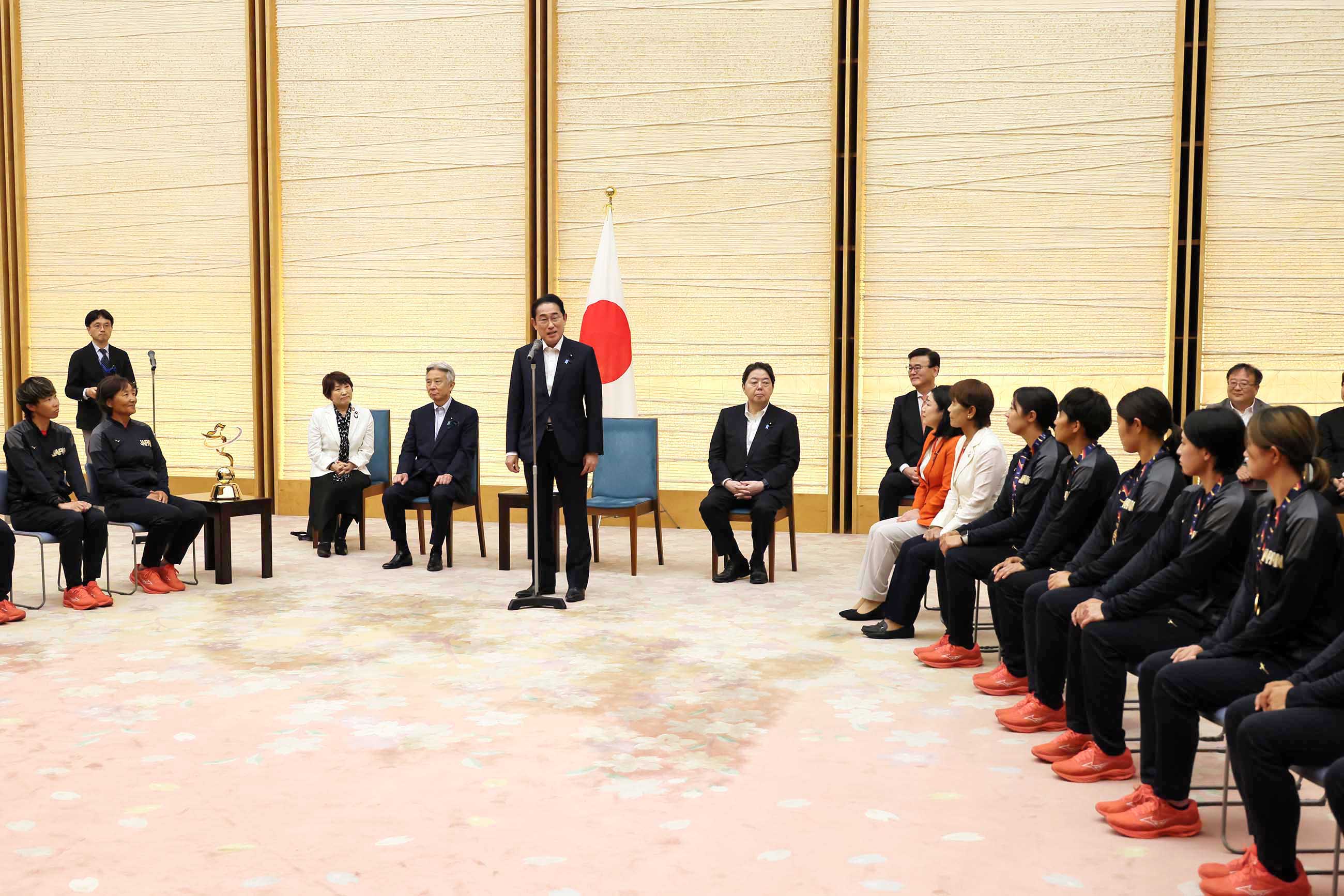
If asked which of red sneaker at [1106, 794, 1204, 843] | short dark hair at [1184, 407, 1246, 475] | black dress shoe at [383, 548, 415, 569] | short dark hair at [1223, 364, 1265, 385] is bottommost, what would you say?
black dress shoe at [383, 548, 415, 569]

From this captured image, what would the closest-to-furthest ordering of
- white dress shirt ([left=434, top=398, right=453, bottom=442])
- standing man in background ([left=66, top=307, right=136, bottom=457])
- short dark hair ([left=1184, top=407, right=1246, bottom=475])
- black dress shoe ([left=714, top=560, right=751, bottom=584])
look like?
short dark hair ([left=1184, top=407, right=1246, bottom=475]), black dress shoe ([left=714, top=560, right=751, bottom=584]), white dress shirt ([left=434, top=398, right=453, bottom=442]), standing man in background ([left=66, top=307, right=136, bottom=457])

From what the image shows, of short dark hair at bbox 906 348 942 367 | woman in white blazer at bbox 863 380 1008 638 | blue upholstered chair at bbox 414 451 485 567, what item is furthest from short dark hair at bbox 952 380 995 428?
blue upholstered chair at bbox 414 451 485 567

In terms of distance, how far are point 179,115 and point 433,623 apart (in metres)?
5.49

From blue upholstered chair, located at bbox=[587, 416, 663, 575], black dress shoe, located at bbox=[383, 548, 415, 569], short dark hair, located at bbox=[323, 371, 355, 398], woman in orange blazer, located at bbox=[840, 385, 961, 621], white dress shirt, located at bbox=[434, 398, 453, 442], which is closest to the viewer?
woman in orange blazer, located at bbox=[840, 385, 961, 621]

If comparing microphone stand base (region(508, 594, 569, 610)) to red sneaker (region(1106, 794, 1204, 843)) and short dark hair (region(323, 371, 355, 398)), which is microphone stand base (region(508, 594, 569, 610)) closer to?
short dark hair (region(323, 371, 355, 398))

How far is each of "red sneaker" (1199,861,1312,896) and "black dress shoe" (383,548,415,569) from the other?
480cm

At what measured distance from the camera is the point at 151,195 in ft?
28.0

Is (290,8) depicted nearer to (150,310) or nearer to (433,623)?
(150,310)

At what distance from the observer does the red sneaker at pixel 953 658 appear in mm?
4137

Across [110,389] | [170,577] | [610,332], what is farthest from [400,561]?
[610,332]

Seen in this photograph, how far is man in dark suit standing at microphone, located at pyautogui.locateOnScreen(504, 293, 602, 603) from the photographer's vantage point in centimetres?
531

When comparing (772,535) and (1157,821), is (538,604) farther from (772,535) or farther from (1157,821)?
(1157,821)

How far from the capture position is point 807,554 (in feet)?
22.2

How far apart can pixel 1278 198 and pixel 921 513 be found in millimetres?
4068
